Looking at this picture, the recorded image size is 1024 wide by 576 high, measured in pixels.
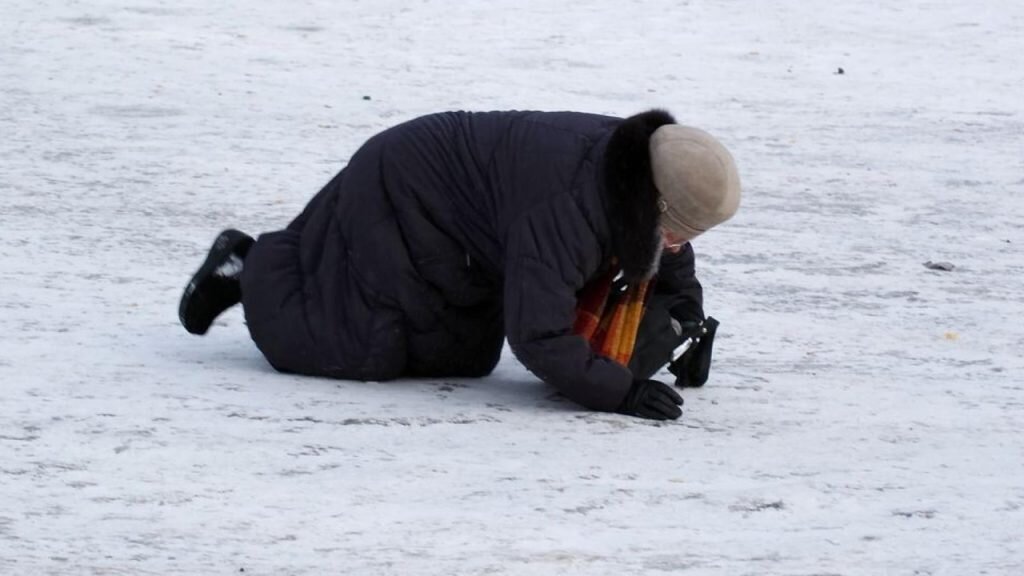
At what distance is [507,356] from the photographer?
4.93 meters

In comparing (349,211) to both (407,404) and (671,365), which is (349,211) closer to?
(407,404)

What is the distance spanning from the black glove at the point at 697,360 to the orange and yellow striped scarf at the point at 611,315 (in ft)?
0.86

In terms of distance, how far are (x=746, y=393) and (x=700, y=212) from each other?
0.82 meters

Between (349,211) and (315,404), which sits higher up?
(349,211)

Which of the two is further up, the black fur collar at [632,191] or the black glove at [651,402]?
the black fur collar at [632,191]

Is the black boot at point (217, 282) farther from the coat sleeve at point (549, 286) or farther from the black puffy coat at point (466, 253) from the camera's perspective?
the coat sleeve at point (549, 286)

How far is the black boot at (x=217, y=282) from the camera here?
15.1 feet

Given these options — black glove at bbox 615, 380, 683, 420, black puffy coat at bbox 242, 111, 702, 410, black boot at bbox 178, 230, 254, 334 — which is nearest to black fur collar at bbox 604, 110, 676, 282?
black puffy coat at bbox 242, 111, 702, 410

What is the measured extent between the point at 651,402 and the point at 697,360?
0.38m

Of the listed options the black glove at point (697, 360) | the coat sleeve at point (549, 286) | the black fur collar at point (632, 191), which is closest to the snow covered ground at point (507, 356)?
the black glove at point (697, 360)

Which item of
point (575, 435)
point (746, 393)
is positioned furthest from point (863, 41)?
point (575, 435)

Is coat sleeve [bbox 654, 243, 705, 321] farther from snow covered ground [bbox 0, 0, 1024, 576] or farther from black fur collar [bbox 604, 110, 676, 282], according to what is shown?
black fur collar [bbox 604, 110, 676, 282]

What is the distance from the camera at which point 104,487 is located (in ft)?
11.5

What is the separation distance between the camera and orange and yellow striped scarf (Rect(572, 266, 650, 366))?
13.8ft
